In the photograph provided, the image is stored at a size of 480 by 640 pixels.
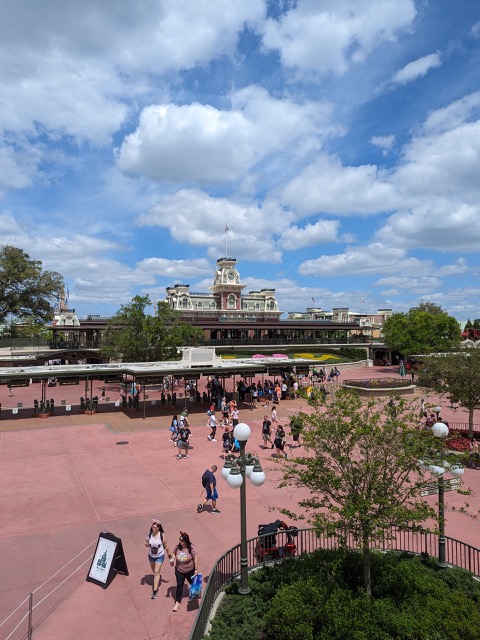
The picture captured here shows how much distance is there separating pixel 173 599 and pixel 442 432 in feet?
20.7

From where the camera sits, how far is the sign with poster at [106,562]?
9184mm

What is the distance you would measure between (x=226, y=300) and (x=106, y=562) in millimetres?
84974

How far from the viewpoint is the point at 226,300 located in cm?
9375

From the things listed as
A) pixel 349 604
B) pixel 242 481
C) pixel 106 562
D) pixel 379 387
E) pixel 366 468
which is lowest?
pixel 106 562

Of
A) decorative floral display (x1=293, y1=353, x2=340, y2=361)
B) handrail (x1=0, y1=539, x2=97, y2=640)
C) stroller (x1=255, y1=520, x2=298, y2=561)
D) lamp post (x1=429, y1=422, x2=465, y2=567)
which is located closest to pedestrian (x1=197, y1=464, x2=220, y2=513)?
stroller (x1=255, y1=520, x2=298, y2=561)

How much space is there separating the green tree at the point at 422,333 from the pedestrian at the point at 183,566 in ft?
160

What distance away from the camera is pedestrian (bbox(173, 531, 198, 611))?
8.48 meters

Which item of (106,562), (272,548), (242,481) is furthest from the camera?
(272,548)

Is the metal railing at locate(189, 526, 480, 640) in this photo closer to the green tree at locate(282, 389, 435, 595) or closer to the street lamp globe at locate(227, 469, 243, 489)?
the green tree at locate(282, 389, 435, 595)

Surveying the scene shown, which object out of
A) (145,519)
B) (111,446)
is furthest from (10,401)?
(145,519)

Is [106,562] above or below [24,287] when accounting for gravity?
below

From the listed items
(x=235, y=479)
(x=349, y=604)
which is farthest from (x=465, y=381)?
(x=235, y=479)

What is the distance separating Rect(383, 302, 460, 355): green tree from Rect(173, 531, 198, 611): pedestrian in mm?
48872

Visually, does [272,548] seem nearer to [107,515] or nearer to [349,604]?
[349,604]
